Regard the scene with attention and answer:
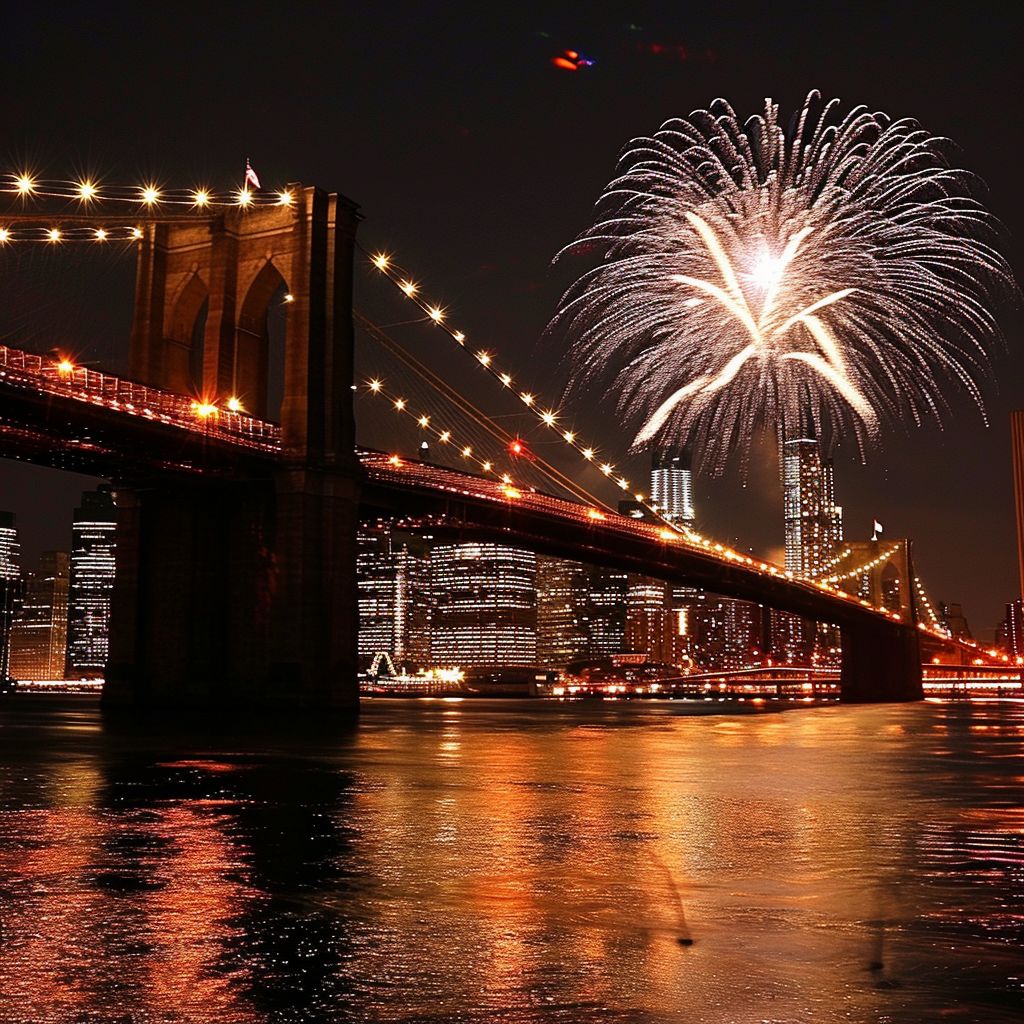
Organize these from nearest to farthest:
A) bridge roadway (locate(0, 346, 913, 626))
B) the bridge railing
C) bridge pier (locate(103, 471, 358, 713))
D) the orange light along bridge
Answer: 1. the bridge railing
2. bridge roadway (locate(0, 346, 913, 626))
3. the orange light along bridge
4. bridge pier (locate(103, 471, 358, 713))

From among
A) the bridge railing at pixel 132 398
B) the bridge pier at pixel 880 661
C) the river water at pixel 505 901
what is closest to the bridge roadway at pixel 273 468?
the bridge railing at pixel 132 398

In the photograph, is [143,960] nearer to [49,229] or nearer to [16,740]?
[16,740]

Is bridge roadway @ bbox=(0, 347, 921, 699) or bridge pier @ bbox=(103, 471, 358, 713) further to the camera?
bridge pier @ bbox=(103, 471, 358, 713)

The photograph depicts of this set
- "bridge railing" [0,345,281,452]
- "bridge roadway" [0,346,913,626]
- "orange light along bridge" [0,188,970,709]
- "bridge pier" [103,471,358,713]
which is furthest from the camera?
"bridge pier" [103,471,358,713]

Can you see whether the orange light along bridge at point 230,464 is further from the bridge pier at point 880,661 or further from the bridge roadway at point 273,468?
the bridge pier at point 880,661

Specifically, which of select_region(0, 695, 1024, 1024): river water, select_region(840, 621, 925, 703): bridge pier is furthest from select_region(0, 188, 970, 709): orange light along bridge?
select_region(840, 621, 925, 703): bridge pier

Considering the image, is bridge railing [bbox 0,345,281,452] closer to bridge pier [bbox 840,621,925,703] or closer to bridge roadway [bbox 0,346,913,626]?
bridge roadway [bbox 0,346,913,626]

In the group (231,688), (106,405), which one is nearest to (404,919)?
(106,405)
